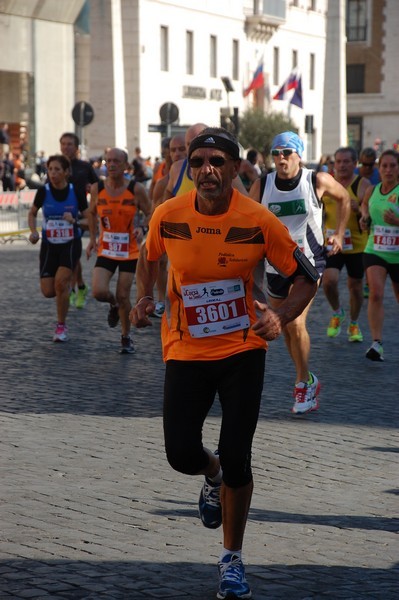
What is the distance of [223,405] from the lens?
5.54 meters

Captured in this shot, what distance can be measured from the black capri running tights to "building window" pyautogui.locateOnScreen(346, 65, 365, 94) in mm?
85436

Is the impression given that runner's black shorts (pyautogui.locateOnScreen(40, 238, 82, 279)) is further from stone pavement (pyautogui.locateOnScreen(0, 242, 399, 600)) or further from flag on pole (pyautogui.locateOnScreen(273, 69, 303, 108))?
flag on pole (pyautogui.locateOnScreen(273, 69, 303, 108))

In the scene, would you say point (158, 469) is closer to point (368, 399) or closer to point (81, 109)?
point (368, 399)

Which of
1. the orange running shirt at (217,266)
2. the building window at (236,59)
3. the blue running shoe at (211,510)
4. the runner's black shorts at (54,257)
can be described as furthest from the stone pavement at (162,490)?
the building window at (236,59)

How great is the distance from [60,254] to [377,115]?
75.1 m

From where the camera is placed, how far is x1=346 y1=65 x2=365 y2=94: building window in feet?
294

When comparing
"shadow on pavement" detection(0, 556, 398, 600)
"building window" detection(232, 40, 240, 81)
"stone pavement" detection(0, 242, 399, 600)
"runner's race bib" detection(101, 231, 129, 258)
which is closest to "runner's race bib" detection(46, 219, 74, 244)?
"runner's race bib" detection(101, 231, 129, 258)

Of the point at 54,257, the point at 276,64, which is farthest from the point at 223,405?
the point at 276,64

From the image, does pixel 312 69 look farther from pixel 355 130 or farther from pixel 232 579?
pixel 232 579

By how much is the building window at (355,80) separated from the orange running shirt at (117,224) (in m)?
77.9

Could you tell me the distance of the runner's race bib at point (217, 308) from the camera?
5574 mm

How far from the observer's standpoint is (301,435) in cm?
864

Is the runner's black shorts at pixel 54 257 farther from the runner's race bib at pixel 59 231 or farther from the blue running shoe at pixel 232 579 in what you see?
the blue running shoe at pixel 232 579

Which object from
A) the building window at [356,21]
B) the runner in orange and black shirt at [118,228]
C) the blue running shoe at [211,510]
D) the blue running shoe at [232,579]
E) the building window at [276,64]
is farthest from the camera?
the building window at [356,21]
